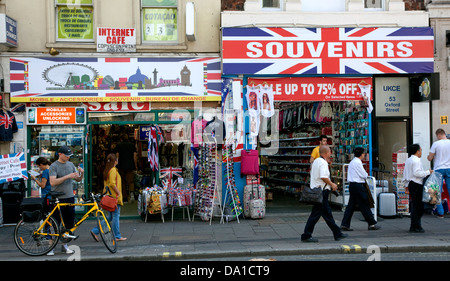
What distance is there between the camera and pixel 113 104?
43.4 feet

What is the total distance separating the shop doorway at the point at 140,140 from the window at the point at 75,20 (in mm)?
2243

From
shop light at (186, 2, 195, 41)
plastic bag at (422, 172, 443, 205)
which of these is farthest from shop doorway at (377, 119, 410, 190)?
shop light at (186, 2, 195, 41)

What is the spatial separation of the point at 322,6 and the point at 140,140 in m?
6.41

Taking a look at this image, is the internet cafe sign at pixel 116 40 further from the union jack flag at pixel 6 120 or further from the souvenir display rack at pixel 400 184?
the souvenir display rack at pixel 400 184

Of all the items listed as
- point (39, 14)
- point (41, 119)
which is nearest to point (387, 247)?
point (41, 119)

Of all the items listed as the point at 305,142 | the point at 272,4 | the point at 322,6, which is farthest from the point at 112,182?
the point at 305,142

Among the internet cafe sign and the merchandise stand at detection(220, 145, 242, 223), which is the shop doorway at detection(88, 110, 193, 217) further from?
the internet cafe sign

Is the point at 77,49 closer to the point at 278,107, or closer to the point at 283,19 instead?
the point at 283,19

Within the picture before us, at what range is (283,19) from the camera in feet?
44.1

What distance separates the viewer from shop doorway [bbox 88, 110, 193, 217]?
527 inches

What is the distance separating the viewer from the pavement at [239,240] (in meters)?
9.03

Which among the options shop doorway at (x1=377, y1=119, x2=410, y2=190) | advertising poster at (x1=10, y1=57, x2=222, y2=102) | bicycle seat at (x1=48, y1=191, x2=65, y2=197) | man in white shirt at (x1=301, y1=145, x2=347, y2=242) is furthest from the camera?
shop doorway at (x1=377, y1=119, x2=410, y2=190)

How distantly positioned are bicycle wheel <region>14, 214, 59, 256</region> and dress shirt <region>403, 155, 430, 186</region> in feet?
24.0

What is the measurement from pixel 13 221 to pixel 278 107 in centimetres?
950
